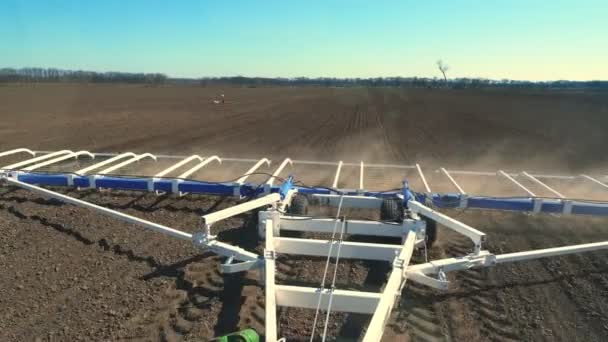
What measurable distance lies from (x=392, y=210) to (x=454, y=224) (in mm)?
921

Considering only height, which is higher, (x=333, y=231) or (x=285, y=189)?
(x=285, y=189)

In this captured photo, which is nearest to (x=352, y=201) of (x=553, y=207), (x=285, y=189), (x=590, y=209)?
(x=285, y=189)

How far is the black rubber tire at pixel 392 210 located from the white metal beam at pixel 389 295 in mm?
875

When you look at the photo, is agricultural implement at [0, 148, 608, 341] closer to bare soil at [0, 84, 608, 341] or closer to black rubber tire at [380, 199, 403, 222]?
black rubber tire at [380, 199, 403, 222]

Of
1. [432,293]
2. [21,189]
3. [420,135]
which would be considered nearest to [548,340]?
[432,293]

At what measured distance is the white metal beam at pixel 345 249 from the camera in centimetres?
389

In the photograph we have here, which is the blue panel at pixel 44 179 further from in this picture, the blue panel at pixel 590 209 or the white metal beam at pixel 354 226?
the blue panel at pixel 590 209

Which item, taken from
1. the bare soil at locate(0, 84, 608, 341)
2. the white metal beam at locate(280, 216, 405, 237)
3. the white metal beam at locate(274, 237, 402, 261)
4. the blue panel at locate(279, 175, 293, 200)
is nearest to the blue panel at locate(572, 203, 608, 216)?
the bare soil at locate(0, 84, 608, 341)

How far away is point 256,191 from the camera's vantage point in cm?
628

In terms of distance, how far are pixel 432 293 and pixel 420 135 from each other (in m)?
12.9

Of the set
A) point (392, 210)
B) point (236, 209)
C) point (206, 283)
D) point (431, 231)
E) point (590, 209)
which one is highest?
point (236, 209)

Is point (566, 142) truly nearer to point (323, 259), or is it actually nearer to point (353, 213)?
point (353, 213)

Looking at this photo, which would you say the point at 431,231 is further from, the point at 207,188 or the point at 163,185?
the point at 163,185

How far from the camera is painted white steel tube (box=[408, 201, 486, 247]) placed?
3848 mm
